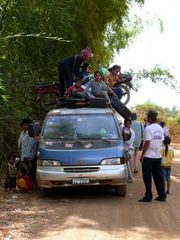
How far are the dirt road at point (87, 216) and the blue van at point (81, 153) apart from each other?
0.45 metres

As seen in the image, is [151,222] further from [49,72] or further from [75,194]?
Answer: [49,72]

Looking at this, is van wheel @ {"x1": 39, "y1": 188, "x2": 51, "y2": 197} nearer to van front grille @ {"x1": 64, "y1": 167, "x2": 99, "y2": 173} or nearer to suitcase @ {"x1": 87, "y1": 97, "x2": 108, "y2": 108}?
van front grille @ {"x1": 64, "y1": 167, "x2": 99, "y2": 173}

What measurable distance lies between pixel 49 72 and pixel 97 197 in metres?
6.97

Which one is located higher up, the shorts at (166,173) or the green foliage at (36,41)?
the green foliage at (36,41)

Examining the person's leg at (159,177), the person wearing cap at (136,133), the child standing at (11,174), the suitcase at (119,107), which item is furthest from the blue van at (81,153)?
the person wearing cap at (136,133)

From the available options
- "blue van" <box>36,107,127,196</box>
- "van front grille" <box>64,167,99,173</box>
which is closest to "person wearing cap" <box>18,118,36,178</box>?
"blue van" <box>36,107,127,196</box>

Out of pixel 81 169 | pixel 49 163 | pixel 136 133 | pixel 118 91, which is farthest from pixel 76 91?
pixel 136 133

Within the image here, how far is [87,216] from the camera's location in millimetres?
9305

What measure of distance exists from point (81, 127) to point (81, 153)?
1.01m

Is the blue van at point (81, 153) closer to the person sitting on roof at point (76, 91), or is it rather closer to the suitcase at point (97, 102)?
the suitcase at point (97, 102)

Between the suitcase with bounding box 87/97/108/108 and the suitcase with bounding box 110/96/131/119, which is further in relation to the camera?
the suitcase with bounding box 110/96/131/119

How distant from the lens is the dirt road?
8031mm

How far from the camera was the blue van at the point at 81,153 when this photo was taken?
10.9m

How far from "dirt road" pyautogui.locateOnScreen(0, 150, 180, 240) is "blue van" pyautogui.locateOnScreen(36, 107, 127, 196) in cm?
45
